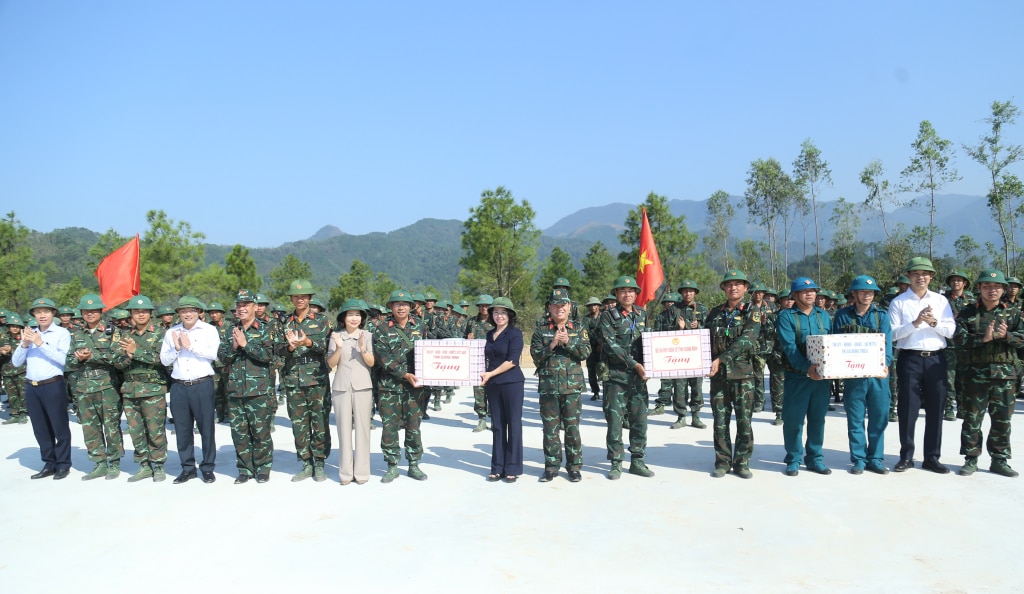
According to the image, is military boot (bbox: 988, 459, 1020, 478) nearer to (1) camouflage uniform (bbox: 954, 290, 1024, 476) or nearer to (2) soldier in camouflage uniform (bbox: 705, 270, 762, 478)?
(1) camouflage uniform (bbox: 954, 290, 1024, 476)

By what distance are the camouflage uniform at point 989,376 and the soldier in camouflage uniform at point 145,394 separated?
26.8 feet

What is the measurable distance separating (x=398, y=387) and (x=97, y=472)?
3.56 m

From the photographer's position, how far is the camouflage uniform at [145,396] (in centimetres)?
632

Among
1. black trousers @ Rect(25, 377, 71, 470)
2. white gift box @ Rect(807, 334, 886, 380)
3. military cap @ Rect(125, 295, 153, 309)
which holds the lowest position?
black trousers @ Rect(25, 377, 71, 470)

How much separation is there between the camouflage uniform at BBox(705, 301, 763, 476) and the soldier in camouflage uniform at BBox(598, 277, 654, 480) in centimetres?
74

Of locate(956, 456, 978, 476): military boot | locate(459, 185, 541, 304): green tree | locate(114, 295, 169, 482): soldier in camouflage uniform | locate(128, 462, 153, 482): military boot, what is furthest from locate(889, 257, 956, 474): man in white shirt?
locate(459, 185, 541, 304): green tree

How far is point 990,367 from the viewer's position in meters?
5.86

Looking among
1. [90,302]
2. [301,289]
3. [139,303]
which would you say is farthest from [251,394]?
[90,302]

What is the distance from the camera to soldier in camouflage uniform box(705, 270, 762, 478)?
5.96m

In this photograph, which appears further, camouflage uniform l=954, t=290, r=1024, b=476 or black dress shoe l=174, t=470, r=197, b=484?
black dress shoe l=174, t=470, r=197, b=484

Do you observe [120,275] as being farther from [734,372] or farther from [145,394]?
[734,372]

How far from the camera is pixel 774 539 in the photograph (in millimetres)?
4484

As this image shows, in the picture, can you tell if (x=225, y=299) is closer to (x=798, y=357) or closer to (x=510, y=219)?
(x=510, y=219)

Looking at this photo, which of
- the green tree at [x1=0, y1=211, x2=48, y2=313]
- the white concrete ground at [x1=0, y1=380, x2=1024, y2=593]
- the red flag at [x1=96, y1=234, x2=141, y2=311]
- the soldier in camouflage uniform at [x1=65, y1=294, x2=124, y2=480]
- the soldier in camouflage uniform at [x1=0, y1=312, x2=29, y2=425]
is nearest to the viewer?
the white concrete ground at [x1=0, y1=380, x2=1024, y2=593]
